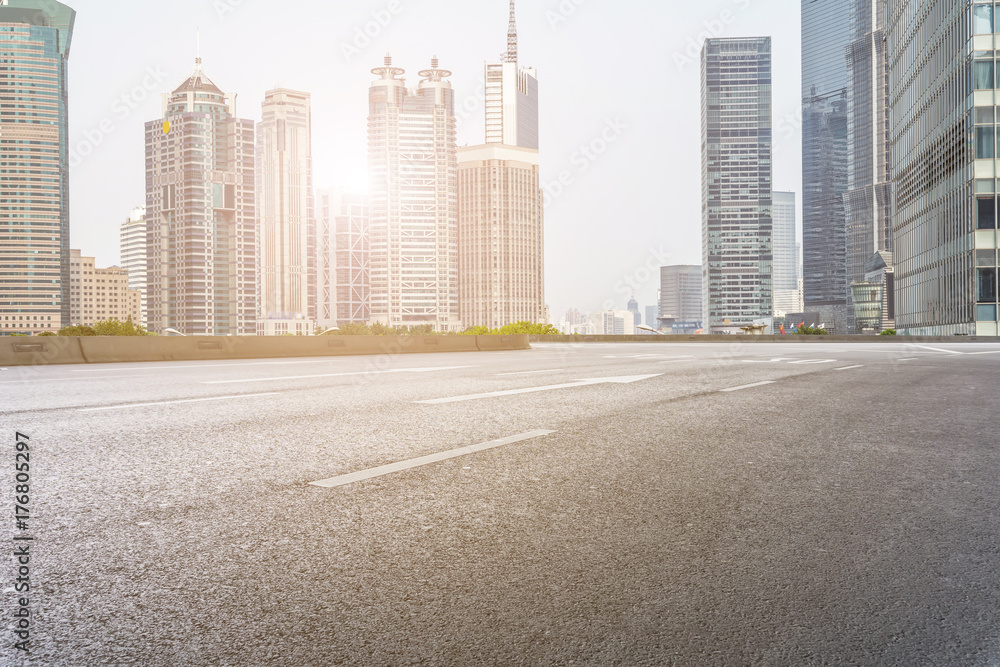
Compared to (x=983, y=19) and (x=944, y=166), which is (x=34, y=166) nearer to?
(x=944, y=166)

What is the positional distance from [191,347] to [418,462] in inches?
632

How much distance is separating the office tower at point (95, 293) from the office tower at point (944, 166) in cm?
13311

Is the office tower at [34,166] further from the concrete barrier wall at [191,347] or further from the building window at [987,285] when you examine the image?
the building window at [987,285]

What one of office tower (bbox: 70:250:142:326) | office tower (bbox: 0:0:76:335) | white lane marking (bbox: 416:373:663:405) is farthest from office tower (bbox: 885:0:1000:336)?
office tower (bbox: 70:250:142:326)

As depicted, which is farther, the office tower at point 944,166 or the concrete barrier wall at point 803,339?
the office tower at point 944,166

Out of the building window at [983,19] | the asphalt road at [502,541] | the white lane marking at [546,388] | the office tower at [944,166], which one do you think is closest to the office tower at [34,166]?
the office tower at [944,166]

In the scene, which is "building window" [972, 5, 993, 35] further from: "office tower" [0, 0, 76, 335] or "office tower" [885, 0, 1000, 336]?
"office tower" [0, 0, 76, 335]

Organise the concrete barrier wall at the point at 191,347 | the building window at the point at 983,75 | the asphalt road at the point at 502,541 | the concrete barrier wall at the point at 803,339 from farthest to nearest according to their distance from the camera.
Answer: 1. the building window at the point at 983,75
2. the concrete barrier wall at the point at 803,339
3. the concrete barrier wall at the point at 191,347
4. the asphalt road at the point at 502,541

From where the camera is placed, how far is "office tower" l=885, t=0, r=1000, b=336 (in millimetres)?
53625

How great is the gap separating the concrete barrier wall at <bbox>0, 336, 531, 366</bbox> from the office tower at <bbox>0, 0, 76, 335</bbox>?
374ft

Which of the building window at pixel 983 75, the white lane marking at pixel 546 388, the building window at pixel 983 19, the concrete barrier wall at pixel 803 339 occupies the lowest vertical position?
the concrete barrier wall at pixel 803 339

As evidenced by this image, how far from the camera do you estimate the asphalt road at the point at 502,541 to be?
2.02 metres

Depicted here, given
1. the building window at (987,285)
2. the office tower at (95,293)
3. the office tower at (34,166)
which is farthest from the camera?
the office tower at (95,293)

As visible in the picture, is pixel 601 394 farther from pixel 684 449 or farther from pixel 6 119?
pixel 6 119
